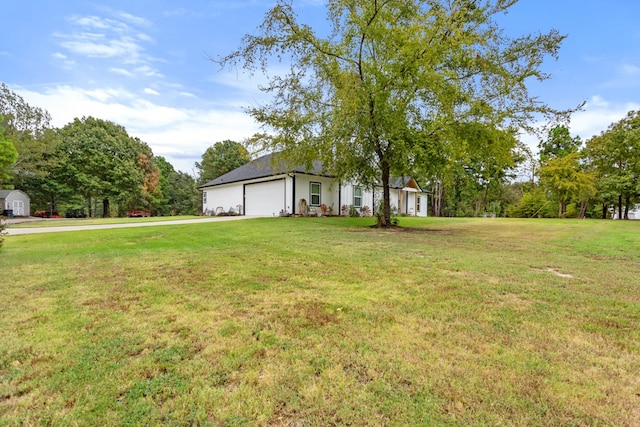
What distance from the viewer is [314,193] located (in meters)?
20.4

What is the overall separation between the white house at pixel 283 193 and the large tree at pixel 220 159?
14.3m

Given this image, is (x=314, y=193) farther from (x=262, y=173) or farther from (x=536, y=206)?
(x=536, y=206)

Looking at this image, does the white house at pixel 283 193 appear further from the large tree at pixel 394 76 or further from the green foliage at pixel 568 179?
the green foliage at pixel 568 179

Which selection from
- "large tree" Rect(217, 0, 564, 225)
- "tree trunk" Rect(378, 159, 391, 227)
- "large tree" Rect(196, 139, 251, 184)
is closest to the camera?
"large tree" Rect(217, 0, 564, 225)

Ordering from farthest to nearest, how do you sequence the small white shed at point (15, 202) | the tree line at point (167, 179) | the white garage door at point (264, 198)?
the small white shed at point (15, 202)
the tree line at point (167, 179)
the white garage door at point (264, 198)

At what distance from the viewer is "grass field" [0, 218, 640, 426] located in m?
1.83

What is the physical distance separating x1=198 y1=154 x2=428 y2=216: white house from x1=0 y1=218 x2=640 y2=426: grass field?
12.3 metres

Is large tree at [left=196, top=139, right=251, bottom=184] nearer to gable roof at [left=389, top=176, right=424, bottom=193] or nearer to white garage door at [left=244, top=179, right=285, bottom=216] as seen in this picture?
white garage door at [left=244, top=179, right=285, bottom=216]

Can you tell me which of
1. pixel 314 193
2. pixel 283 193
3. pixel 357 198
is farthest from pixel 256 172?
pixel 357 198

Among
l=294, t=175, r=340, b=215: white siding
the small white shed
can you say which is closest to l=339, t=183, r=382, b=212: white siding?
l=294, t=175, r=340, b=215: white siding

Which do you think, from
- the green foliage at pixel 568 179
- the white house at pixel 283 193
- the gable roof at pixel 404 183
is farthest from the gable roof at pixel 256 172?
the green foliage at pixel 568 179

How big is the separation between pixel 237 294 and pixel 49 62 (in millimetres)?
16275

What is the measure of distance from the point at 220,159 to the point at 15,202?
2111 cm

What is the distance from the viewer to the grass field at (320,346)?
5.99ft
